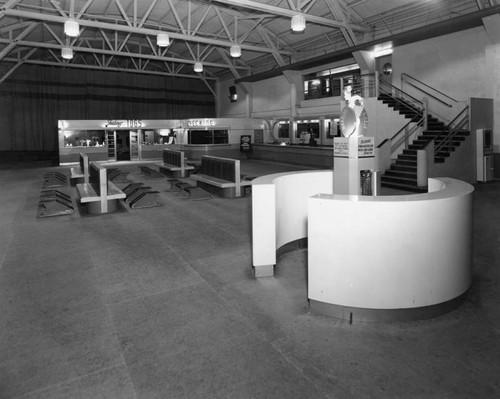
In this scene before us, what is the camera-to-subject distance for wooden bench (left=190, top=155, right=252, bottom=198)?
31.8ft

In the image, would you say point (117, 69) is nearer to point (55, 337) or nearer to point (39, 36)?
point (39, 36)

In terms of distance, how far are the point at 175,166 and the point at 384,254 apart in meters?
12.2

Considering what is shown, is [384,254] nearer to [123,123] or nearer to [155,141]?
[123,123]

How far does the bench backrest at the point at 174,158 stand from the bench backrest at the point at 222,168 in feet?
9.16

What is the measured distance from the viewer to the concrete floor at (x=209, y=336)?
2.42 metres

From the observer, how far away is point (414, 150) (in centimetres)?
1208

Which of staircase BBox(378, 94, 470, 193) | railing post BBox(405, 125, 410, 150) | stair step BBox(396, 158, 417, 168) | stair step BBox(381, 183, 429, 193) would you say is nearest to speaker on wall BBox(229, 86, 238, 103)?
staircase BBox(378, 94, 470, 193)

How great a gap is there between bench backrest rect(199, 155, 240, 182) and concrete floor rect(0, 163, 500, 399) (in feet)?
14.8

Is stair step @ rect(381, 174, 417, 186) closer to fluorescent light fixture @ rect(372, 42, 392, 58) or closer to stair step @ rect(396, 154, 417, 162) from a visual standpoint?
stair step @ rect(396, 154, 417, 162)

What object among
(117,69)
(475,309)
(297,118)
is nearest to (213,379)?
(475,309)

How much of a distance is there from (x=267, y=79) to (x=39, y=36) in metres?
12.1

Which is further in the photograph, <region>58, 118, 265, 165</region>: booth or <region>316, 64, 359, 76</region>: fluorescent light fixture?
<region>58, 118, 265, 165</region>: booth

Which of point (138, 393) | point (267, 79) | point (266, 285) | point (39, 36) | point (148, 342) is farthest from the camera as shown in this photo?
point (267, 79)

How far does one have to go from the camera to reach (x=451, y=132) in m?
11.3
